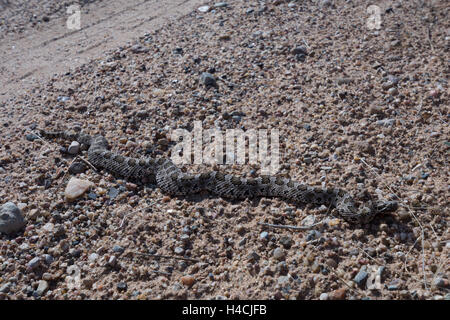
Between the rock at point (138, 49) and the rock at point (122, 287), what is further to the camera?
→ the rock at point (138, 49)

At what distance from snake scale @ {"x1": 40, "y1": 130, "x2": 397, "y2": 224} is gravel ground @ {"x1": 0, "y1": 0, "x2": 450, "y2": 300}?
0.15 m

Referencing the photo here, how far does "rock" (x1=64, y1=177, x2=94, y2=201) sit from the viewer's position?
21.1 feet

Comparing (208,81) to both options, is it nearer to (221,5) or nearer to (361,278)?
(221,5)

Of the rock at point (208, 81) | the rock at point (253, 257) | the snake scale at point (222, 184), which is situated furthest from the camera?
the rock at point (208, 81)

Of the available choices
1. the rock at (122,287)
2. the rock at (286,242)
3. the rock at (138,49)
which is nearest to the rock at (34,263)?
the rock at (122,287)

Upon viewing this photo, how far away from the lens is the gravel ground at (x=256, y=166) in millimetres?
5227

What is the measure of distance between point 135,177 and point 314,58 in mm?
4057

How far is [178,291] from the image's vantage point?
507 centimetres

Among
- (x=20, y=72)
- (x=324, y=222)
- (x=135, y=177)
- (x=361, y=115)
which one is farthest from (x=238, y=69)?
(x=20, y=72)

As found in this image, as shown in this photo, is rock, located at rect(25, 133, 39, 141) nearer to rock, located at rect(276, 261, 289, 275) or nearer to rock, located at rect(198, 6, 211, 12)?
rock, located at rect(276, 261, 289, 275)

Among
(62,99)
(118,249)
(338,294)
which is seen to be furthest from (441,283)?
(62,99)

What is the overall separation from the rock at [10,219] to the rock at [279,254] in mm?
3278

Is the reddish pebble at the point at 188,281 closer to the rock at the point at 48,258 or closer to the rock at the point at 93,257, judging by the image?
the rock at the point at 93,257

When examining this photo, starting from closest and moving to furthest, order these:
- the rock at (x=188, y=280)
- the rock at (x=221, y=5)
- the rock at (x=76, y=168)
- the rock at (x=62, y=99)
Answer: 1. the rock at (x=188, y=280)
2. the rock at (x=76, y=168)
3. the rock at (x=62, y=99)
4. the rock at (x=221, y=5)
